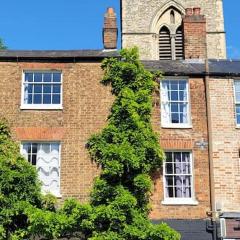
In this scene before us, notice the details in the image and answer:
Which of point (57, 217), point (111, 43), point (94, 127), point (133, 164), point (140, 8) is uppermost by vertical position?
point (140, 8)

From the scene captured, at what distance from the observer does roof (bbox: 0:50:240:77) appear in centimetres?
1995

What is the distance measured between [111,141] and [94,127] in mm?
926

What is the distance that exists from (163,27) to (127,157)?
22365mm

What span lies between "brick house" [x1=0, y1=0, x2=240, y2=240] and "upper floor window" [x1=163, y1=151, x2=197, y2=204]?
0.04m

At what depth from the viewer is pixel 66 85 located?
19.8 m

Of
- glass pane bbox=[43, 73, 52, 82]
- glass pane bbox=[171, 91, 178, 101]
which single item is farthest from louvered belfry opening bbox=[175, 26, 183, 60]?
glass pane bbox=[43, 73, 52, 82]

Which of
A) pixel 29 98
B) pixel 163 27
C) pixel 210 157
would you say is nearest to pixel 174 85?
pixel 210 157

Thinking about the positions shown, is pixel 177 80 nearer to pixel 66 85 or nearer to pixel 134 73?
pixel 134 73

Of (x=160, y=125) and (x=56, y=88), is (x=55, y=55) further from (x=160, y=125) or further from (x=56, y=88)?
(x=160, y=125)

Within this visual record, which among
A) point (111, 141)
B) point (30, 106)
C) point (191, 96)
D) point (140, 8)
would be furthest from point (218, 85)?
point (140, 8)

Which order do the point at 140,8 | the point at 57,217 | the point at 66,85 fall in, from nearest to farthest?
the point at 57,217 → the point at 66,85 → the point at 140,8

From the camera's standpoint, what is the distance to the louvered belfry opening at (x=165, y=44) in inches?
1452

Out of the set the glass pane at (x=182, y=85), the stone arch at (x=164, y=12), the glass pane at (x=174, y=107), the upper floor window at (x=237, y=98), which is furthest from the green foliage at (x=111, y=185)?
the stone arch at (x=164, y=12)

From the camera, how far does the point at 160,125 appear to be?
64.3 ft
